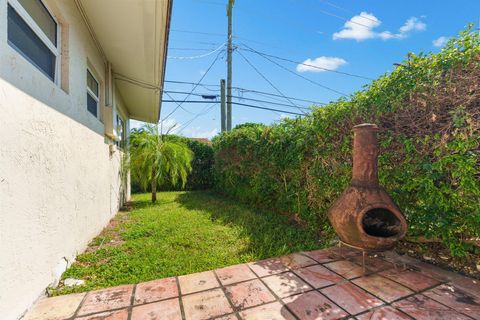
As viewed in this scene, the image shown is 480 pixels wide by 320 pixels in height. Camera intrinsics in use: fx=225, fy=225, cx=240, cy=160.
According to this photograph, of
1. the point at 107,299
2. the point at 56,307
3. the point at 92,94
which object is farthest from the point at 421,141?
the point at 92,94

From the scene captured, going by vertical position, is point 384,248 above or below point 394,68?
below

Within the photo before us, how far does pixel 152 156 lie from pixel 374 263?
21.0 ft

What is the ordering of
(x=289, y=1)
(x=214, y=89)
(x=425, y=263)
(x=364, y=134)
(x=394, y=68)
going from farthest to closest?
1. (x=214, y=89)
2. (x=289, y=1)
3. (x=394, y=68)
4. (x=425, y=263)
5. (x=364, y=134)

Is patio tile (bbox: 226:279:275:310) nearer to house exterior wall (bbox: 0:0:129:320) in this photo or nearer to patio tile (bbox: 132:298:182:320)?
patio tile (bbox: 132:298:182:320)

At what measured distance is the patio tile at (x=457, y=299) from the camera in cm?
182

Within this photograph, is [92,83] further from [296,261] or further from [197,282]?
[296,261]

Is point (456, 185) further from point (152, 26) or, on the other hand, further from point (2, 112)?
point (152, 26)

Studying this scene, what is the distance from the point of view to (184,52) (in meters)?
11.8

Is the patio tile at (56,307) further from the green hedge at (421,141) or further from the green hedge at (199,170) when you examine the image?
the green hedge at (199,170)

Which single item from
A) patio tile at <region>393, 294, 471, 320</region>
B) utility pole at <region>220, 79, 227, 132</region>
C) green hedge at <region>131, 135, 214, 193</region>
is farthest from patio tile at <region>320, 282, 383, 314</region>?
utility pole at <region>220, 79, 227, 132</region>

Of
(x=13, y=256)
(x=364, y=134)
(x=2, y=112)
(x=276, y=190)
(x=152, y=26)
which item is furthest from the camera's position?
(x=276, y=190)

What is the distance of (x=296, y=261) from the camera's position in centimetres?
282

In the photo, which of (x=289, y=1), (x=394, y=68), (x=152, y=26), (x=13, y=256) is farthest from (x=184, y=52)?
(x=13, y=256)

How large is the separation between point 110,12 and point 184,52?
9.10 meters
